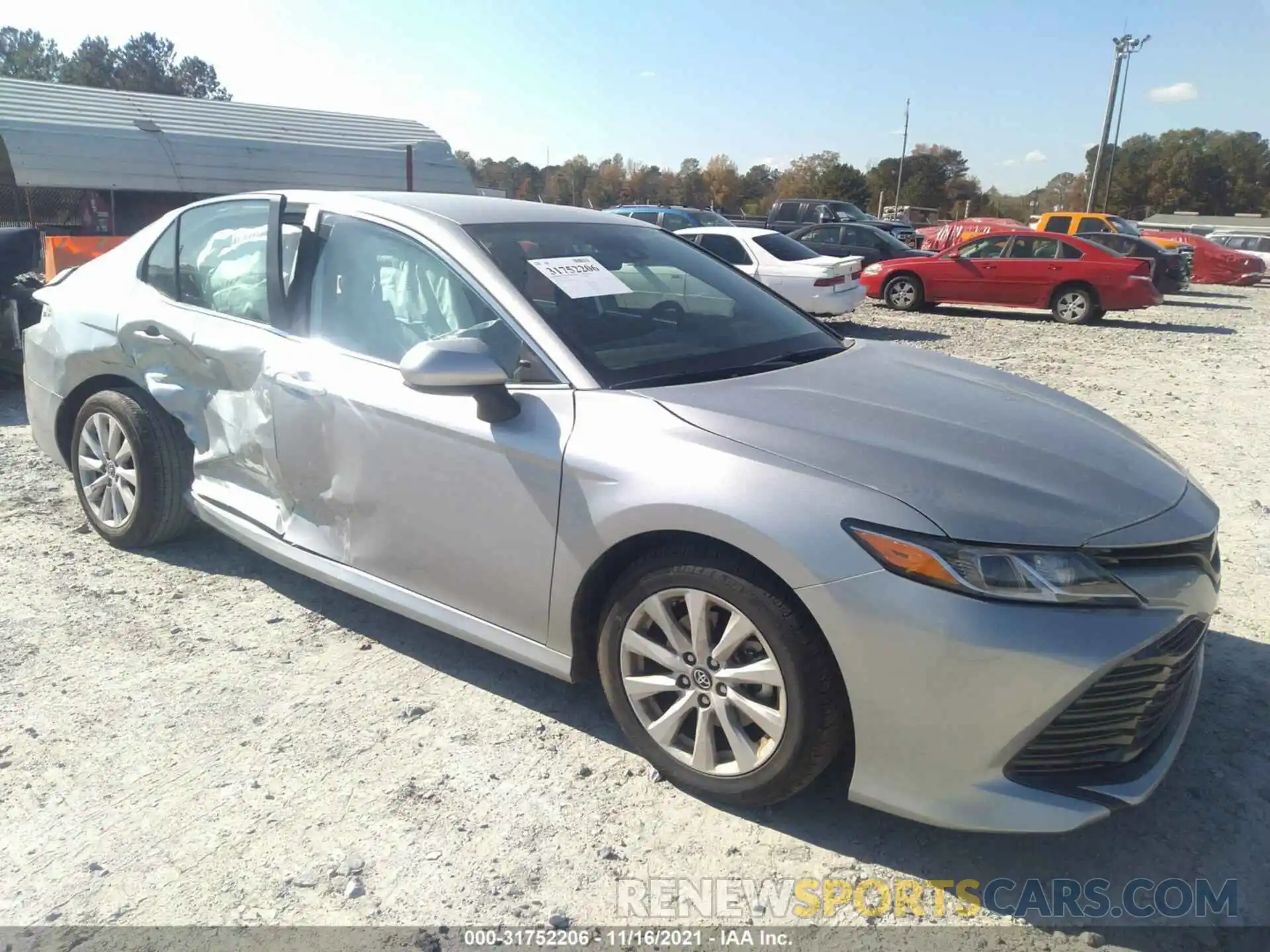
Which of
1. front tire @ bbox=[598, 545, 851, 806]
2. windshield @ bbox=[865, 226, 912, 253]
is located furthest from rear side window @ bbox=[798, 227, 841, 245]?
front tire @ bbox=[598, 545, 851, 806]

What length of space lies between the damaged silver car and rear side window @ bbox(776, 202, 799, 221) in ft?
70.0

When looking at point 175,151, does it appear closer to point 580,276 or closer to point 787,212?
point 787,212

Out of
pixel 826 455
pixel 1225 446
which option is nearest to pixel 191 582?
pixel 826 455

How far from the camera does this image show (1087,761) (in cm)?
221

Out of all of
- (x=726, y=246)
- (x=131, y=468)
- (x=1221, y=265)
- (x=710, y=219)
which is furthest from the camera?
(x=1221, y=265)

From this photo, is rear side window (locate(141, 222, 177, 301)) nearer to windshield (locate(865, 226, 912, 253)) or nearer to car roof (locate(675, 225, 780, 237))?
car roof (locate(675, 225, 780, 237))

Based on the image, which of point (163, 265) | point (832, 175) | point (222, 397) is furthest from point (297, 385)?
point (832, 175)

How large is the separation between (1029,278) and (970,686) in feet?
48.0

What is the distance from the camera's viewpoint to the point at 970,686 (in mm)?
2088

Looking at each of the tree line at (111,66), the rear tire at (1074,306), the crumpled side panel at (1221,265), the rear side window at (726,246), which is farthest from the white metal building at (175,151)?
the tree line at (111,66)

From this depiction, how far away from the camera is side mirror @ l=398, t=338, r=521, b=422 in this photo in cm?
261

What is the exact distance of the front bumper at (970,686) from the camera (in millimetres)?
2068

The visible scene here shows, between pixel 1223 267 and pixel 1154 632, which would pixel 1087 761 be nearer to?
pixel 1154 632

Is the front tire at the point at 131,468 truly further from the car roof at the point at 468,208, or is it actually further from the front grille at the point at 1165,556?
the front grille at the point at 1165,556
